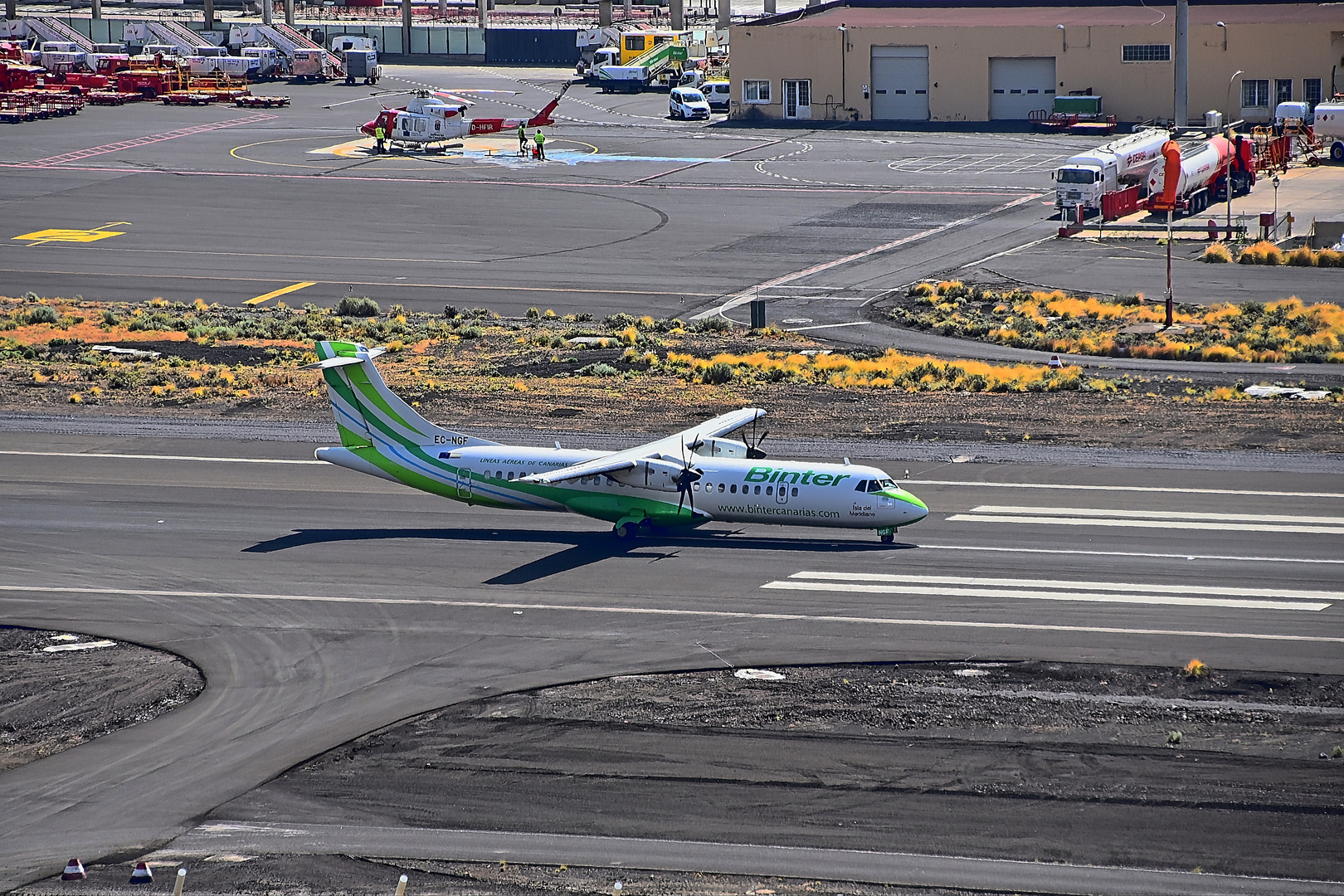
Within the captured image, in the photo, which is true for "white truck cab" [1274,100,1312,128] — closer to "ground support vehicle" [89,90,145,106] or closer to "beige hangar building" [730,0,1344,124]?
"beige hangar building" [730,0,1344,124]

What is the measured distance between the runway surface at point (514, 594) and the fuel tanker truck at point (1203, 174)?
46.0 metres

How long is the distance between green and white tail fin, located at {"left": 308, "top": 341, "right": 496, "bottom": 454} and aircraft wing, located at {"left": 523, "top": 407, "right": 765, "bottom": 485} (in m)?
3.34

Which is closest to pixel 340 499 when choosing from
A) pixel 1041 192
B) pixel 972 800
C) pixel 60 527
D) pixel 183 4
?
pixel 60 527

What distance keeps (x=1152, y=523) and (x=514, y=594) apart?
646 inches

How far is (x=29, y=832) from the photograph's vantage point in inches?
966

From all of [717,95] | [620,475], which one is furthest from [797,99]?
[620,475]

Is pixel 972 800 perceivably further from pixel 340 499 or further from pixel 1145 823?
pixel 340 499

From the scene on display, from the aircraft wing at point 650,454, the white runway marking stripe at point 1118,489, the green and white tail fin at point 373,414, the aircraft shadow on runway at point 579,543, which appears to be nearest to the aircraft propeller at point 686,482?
the aircraft wing at point 650,454

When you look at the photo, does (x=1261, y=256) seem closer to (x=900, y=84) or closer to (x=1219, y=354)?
(x=1219, y=354)

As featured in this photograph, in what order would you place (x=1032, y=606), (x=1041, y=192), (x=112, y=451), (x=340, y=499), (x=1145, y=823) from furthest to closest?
(x=1041, y=192), (x=112, y=451), (x=340, y=499), (x=1032, y=606), (x=1145, y=823)

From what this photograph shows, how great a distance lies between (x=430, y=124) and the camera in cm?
10731

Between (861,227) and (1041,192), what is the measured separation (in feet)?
45.9

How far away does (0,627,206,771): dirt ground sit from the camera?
28.1 m

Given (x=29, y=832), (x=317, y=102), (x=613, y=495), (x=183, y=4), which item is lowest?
(x=29, y=832)
